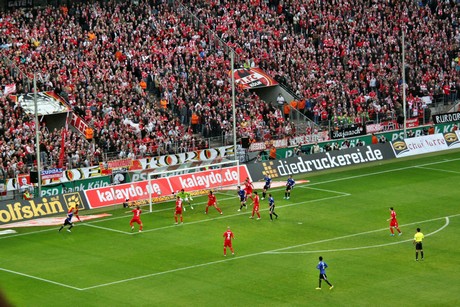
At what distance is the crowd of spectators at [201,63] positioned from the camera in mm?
63031

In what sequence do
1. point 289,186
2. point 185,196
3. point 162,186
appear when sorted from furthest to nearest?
point 162,186 < point 289,186 < point 185,196

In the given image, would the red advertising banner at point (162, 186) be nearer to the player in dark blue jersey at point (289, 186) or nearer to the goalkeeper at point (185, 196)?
the goalkeeper at point (185, 196)

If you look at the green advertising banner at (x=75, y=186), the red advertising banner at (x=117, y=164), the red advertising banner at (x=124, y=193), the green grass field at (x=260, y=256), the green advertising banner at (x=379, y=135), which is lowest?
the green grass field at (x=260, y=256)

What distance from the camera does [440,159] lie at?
225 ft

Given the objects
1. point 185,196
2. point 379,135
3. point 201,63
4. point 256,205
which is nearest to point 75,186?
point 185,196

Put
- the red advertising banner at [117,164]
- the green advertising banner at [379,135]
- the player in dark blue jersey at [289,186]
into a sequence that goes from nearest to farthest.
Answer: the player in dark blue jersey at [289,186] → the red advertising banner at [117,164] → the green advertising banner at [379,135]

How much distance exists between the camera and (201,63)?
72.2 metres

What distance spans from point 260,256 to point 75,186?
16908 mm

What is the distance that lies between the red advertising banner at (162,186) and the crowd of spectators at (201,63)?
498 centimetres

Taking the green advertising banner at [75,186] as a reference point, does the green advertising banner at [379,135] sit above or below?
above

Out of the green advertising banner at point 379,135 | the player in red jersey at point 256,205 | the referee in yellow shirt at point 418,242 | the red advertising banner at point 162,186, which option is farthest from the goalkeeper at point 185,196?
the referee in yellow shirt at point 418,242

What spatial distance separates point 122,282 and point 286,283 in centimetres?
665

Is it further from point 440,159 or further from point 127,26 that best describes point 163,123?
point 440,159

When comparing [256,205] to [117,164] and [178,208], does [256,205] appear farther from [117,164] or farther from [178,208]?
[117,164]
